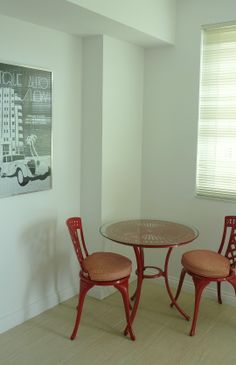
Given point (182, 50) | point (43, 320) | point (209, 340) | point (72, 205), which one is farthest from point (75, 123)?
point (209, 340)

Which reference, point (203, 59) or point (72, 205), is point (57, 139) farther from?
point (203, 59)

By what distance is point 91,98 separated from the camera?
3510 millimetres

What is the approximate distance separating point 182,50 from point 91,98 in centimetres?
95

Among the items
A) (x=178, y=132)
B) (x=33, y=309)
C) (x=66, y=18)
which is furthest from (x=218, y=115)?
(x=33, y=309)

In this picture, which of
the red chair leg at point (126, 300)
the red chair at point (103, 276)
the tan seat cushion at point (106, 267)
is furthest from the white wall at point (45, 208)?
the red chair leg at point (126, 300)

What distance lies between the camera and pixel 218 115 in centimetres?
358

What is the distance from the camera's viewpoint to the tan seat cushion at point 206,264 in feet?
9.87

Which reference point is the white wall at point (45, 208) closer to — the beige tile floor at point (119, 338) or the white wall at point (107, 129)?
the white wall at point (107, 129)

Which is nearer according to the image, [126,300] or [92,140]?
[126,300]

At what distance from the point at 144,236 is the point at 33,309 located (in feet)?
3.55

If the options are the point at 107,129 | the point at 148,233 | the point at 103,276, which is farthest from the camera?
the point at 107,129

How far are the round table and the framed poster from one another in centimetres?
68

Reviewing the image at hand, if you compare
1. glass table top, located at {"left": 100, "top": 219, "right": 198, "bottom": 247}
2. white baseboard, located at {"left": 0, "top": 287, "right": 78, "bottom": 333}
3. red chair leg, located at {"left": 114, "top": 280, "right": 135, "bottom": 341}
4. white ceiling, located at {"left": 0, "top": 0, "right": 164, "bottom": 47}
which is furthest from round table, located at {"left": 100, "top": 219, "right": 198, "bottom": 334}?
white ceiling, located at {"left": 0, "top": 0, "right": 164, "bottom": 47}

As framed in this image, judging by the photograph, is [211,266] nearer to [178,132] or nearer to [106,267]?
[106,267]
